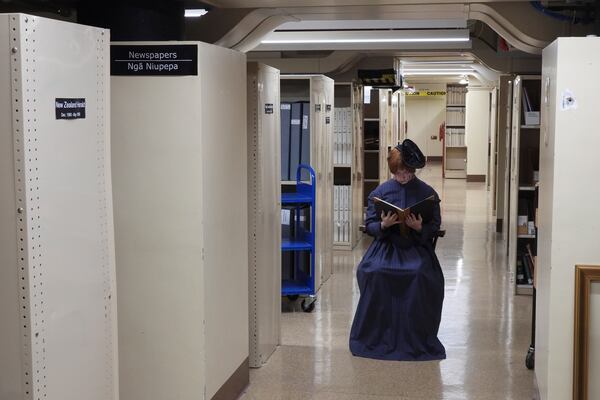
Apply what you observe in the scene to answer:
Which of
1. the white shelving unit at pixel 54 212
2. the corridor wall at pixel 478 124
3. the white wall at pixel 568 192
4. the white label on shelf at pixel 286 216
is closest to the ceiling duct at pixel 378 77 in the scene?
the white label on shelf at pixel 286 216

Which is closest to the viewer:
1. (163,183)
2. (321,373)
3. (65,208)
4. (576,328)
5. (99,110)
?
(65,208)

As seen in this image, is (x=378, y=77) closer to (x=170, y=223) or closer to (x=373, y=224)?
(x=373, y=224)

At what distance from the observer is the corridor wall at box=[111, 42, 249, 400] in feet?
13.7

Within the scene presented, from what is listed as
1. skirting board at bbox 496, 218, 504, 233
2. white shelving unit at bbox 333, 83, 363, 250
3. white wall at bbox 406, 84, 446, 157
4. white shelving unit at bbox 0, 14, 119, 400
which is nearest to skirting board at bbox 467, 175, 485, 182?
white wall at bbox 406, 84, 446, 157

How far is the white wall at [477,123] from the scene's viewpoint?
19891mm

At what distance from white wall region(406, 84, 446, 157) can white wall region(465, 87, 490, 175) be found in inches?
311

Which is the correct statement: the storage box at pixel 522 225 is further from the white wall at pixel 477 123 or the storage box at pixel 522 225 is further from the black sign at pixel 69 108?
the white wall at pixel 477 123

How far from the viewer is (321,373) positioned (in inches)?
219

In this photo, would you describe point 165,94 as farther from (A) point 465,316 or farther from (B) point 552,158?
(A) point 465,316

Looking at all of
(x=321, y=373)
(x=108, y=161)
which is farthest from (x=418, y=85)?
(x=108, y=161)

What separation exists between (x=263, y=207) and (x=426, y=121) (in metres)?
23.5

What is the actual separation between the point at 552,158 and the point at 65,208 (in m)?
→ 2.16

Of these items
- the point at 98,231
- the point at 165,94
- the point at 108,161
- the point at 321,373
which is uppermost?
the point at 165,94

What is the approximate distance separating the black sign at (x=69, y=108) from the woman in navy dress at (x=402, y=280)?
296 cm
